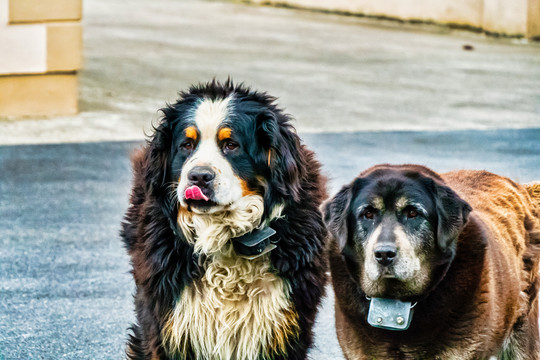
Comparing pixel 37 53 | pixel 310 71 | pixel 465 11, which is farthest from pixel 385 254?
pixel 465 11

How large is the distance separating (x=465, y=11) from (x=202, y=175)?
18204 millimetres

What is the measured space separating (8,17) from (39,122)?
1.34m

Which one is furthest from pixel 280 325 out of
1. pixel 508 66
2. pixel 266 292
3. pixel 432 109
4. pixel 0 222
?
pixel 508 66

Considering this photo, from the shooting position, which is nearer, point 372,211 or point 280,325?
point 372,211

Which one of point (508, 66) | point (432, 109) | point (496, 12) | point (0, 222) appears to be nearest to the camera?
point (0, 222)

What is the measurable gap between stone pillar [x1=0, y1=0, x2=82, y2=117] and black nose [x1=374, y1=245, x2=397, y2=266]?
9.75 meters

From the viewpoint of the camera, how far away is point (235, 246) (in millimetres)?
5484

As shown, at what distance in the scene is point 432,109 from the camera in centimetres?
1523

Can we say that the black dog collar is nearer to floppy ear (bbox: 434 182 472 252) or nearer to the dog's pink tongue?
the dog's pink tongue

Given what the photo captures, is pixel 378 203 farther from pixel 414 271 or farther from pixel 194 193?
pixel 194 193

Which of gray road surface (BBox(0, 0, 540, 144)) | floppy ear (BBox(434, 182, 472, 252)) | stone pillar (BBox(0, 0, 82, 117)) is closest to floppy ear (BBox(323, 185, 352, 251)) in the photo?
floppy ear (BBox(434, 182, 472, 252))

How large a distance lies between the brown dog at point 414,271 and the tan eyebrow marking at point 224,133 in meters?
0.67

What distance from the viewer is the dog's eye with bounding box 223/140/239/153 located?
5320 millimetres

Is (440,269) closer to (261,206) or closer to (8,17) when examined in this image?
(261,206)
